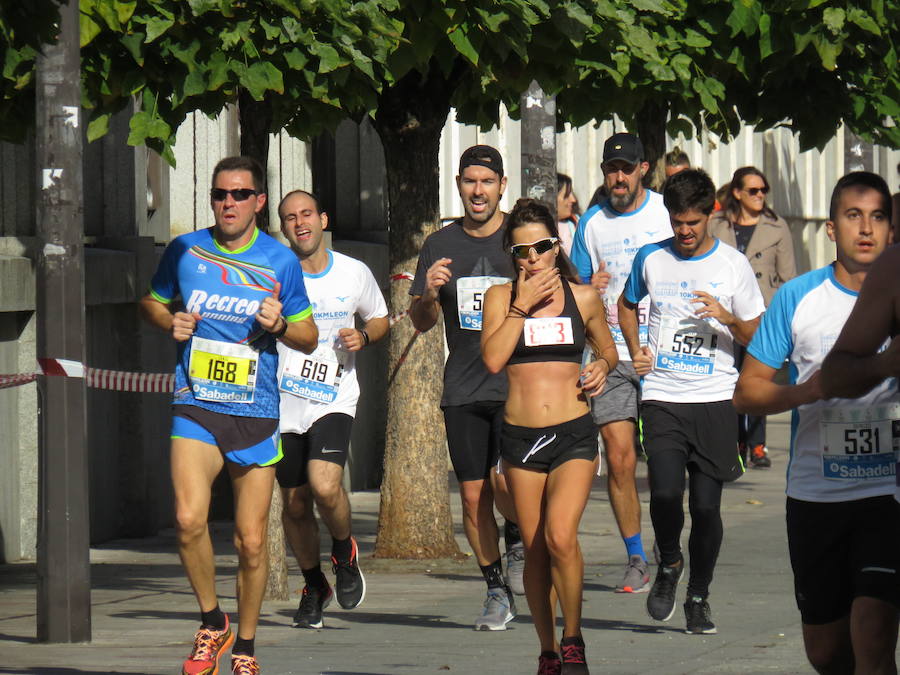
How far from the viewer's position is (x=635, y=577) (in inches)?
417

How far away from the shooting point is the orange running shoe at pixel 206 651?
7664 millimetres

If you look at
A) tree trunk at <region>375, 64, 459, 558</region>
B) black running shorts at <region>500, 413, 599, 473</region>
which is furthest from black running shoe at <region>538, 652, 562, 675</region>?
tree trunk at <region>375, 64, 459, 558</region>

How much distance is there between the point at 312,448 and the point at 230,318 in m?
1.90

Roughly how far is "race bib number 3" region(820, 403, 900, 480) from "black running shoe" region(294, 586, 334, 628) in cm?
387

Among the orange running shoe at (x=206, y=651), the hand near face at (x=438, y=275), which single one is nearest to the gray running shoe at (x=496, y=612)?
the hand near face at (x=438, y=275)

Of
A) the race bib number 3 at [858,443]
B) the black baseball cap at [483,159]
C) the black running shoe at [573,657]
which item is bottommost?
the black running shoe at [573,657]

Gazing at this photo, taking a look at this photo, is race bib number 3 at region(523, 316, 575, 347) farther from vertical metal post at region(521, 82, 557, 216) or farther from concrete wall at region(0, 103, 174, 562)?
concrete wall at region(0, 103, 174, 562)

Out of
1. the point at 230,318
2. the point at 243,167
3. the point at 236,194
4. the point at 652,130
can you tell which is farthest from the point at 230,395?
the point at 652,130

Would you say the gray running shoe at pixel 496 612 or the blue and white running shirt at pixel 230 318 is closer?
the blue and white running shirt at pixel 230 318

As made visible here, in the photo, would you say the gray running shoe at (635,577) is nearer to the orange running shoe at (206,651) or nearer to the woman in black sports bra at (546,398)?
the woman in black sports bra at (546,398)

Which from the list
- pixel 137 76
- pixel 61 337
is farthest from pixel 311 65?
pixel 61 337

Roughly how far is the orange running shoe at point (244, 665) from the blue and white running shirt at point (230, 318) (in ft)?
3.08

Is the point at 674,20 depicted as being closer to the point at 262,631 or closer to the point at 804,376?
the point at 262,631

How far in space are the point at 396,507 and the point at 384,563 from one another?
1.13ft
